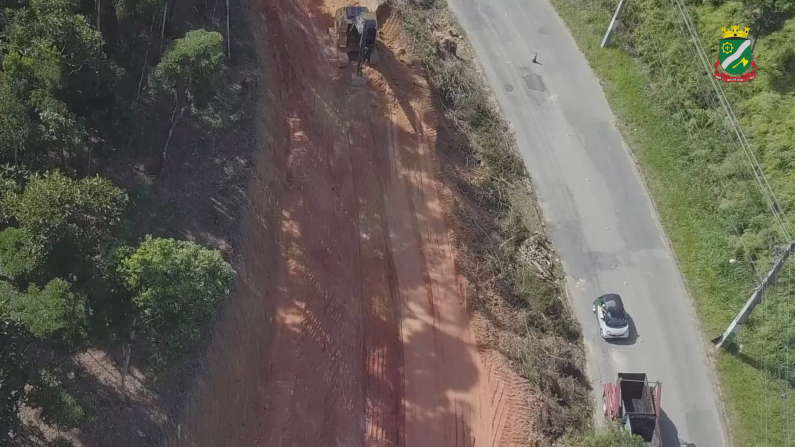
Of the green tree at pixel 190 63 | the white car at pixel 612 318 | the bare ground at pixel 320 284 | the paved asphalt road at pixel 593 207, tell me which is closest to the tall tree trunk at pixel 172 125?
the bare ground at pixel 320 284

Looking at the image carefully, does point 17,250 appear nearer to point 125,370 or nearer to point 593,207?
point 125,370

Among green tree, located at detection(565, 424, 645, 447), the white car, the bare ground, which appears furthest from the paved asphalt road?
the bare ground

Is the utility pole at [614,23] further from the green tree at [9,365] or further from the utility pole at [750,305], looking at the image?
the green tree at [9,365]

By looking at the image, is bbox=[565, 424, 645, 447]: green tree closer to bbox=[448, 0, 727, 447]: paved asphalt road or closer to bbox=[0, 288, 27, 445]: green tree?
bbox=[448, 0, 727, 447]: paved asphalt road

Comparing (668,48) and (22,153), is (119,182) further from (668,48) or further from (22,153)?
(668,48)

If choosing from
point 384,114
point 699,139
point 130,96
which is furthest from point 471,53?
point 130,96

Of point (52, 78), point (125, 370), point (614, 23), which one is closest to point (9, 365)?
point (125, 370)
